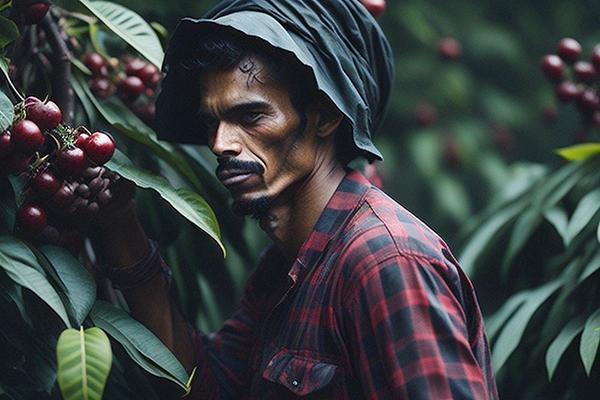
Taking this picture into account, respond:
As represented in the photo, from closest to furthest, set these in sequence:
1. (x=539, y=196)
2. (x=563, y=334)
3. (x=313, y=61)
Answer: (x=313, y=61) < (x=563, y=334) < (x=539, y=196)

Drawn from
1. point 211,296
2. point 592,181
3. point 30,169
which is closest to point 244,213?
point 30,169

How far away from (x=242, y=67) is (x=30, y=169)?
0.32m

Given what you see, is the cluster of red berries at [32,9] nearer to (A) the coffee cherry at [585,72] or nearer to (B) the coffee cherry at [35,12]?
(B) the coffee cherry at [35,12]

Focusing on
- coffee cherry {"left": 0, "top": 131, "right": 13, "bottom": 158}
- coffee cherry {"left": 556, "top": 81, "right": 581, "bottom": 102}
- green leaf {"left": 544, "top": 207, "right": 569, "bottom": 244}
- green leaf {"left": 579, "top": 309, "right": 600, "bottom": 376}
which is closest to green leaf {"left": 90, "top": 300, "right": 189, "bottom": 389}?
coffee cherry {"left": 0, "top": 131, "right": 13, "bottom": 158}

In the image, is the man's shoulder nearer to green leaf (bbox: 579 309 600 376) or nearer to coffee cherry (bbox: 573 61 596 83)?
green leaf (bbox: 579 309 600 376)

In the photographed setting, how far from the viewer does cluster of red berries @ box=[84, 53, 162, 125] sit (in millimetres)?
1968

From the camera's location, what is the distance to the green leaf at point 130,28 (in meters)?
1.80

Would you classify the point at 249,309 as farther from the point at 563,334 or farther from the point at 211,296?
the point at 563,334

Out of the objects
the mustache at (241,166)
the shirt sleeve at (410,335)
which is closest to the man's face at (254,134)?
the mustache at (241,166)

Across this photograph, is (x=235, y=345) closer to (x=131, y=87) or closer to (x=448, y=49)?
(x=131, y=87)

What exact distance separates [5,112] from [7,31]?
0.17m

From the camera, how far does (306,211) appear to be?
5.70 feet

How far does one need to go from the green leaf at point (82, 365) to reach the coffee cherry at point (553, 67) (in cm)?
121

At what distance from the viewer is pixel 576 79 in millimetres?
2303
